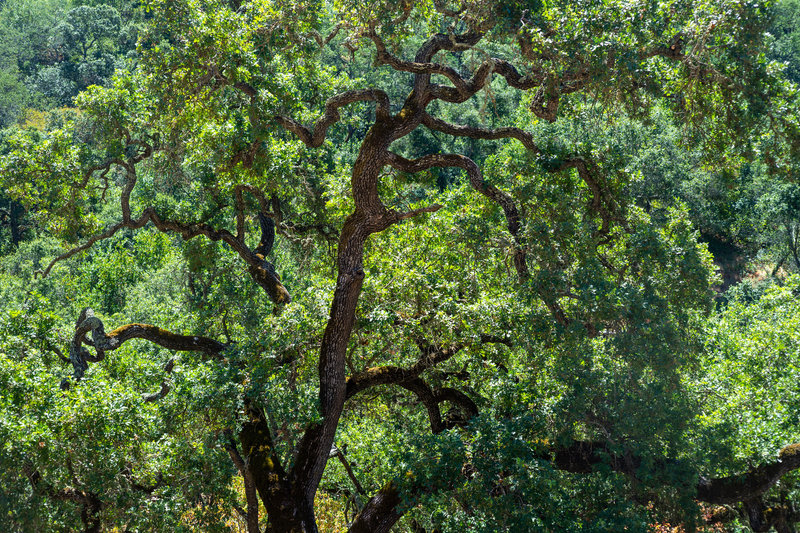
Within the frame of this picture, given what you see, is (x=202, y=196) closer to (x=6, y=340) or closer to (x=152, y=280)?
(x=6, y=340)

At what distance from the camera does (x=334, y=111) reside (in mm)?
9578

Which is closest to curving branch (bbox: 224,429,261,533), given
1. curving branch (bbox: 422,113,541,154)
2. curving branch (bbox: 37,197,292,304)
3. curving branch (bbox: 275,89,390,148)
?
curving branch (bbox: 37,197,292,304)

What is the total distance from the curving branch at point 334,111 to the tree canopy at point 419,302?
2.0 inches

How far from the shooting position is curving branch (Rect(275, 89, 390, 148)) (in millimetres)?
9062

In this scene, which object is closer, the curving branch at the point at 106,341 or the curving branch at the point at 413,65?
the curving branch at the point at 413,65

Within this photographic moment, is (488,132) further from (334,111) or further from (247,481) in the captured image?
(247,481)

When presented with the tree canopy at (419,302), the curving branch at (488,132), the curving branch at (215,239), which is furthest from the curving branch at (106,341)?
the curving branch at (488,132)

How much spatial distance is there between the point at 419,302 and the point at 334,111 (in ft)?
9.13

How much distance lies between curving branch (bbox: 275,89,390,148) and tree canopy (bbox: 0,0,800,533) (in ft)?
0.16

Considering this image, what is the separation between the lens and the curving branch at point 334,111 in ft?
29.7

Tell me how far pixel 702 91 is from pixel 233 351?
6.28 m

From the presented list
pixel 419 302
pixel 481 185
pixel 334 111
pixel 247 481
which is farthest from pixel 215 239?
pixel 481 185

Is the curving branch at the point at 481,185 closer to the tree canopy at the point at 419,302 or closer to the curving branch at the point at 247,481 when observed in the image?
the tree canopy at the point at 419,302

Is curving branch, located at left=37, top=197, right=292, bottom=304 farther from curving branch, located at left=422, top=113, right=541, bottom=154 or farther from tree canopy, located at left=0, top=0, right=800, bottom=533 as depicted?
curving branch, located at left=422, top=113, right=541, bottom=154
